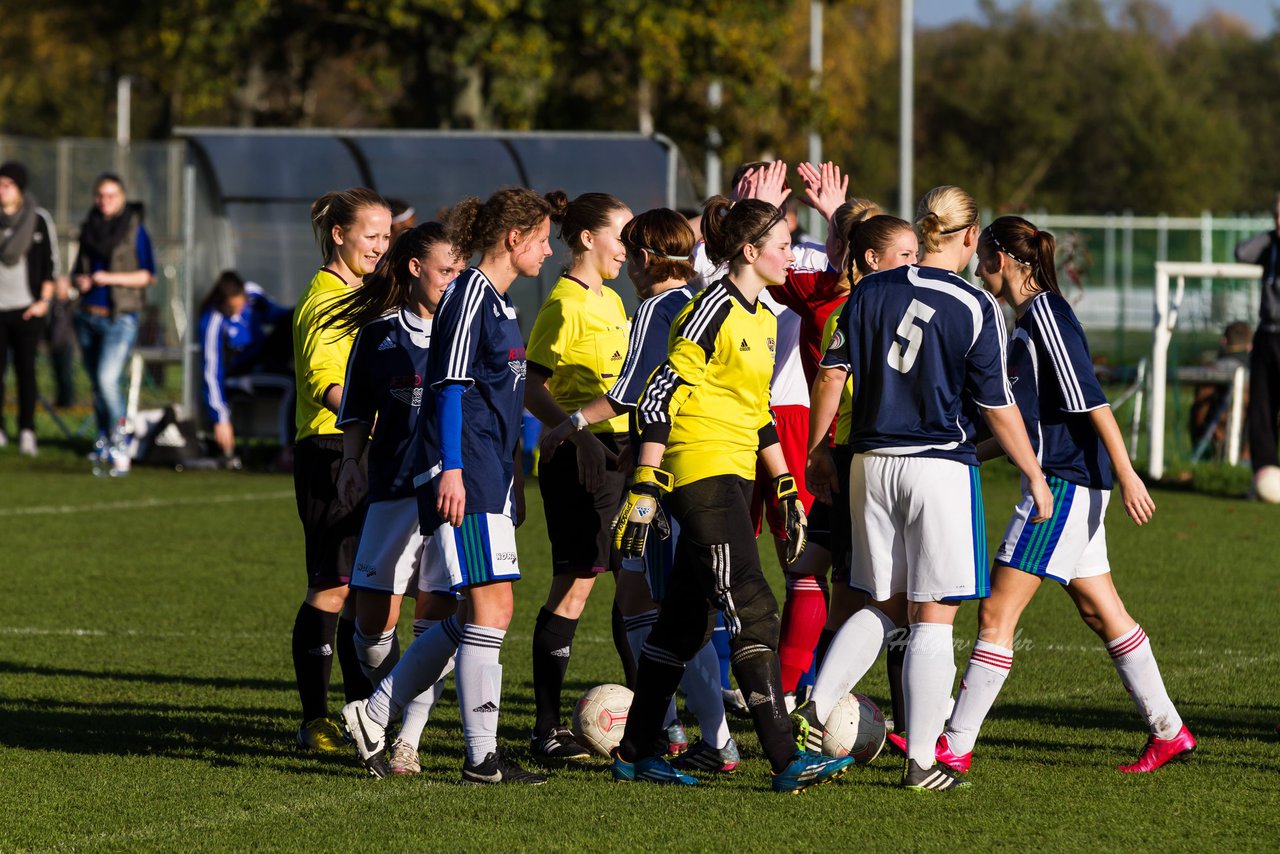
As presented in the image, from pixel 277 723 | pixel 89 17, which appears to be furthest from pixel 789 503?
pixel 89 17

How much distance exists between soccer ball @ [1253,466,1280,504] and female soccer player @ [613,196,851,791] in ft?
28.1

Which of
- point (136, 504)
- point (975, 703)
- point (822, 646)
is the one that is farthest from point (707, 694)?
point (136, 504)

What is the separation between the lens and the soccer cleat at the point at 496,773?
5.47 metres

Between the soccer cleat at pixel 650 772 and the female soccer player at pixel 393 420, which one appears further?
the female soccer player at pixel 393 420

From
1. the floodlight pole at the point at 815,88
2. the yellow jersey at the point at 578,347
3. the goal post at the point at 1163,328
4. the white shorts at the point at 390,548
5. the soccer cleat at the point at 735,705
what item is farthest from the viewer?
the floodlight pole at the point at 815,88

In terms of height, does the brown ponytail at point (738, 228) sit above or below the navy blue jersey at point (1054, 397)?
above

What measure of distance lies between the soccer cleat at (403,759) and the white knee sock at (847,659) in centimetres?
129

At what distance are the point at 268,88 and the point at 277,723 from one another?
3492 centimetres

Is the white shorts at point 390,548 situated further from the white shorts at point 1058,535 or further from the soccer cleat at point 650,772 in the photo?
the white shorts at point 1058,535

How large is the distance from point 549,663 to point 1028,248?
2.13m

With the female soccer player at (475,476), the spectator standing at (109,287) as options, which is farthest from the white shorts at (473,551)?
the spectator standing at (109,287)

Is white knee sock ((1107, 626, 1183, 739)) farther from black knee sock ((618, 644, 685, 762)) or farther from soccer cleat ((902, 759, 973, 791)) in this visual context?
black knee sock ((618, 644, 685, 762))

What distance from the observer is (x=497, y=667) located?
547 cm

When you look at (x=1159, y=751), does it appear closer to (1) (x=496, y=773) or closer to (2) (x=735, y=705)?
(2) (x=735, y=705)
